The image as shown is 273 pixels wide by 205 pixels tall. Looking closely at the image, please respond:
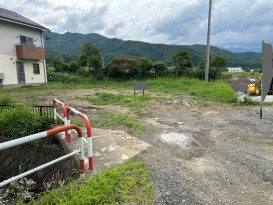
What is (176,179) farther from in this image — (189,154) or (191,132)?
(191,132)

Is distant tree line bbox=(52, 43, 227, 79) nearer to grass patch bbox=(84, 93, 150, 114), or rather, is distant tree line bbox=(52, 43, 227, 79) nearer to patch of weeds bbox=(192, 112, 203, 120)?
grass patch bbox=(84, 93, 150, 114)

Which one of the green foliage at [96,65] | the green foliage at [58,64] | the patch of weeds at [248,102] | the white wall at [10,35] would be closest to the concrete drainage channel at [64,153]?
the patch of weeds at [248,102]

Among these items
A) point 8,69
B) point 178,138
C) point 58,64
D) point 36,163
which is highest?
point 58,64

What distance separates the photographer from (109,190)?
298 centimetres

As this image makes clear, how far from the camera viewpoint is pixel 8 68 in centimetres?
1734

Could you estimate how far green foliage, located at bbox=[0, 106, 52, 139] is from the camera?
5863mm

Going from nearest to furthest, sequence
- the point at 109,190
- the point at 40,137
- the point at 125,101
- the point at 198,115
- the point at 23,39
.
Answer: the point at 40,137, the point at 109,190, the point at 198,115, the point at 125,101, the point at 23,39

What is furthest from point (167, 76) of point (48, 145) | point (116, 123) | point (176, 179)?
point (176, 179)

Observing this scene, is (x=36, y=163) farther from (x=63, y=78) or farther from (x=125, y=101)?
(x=63, y=78)

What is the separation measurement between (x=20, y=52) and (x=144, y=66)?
9.69 meters

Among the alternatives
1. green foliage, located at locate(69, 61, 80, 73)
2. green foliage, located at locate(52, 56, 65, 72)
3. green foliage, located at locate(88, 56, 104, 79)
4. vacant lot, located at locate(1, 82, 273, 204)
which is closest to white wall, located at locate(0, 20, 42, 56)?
green foliage, located at locate(88, 56, 104, 79)

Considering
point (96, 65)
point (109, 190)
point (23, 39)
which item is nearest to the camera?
point (109, 190)

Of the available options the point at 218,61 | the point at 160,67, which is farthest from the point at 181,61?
the point at 218,61

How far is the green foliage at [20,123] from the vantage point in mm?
5863
